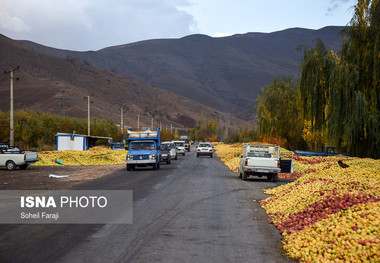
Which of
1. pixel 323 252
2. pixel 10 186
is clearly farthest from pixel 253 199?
pixel 10 186

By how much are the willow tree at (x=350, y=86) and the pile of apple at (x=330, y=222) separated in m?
14.6

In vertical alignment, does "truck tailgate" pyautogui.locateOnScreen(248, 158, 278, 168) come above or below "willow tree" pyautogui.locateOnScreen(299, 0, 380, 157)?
below

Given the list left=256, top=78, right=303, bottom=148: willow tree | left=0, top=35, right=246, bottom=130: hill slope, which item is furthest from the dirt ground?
left=0, top=35, right=246, bottom=130: hill slope

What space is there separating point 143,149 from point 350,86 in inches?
604

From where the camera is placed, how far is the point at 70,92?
463 ft

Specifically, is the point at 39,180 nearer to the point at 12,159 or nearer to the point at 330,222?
the point at 12,159

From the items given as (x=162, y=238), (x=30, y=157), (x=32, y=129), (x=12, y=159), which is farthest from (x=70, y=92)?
(x=162, y=238)

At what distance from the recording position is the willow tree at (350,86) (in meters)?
26.2

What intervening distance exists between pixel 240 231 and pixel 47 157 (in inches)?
1302

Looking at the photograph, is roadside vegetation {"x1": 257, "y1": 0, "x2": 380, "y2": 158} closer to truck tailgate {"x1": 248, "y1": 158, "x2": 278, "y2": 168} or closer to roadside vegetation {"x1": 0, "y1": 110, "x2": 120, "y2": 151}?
truck tailgate {"x1": 248, "y1": 158, "x2": 278, "y2": 168}

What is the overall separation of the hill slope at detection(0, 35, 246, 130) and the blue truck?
9504 centimetres

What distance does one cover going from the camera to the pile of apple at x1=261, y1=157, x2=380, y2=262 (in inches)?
284

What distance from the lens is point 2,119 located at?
60.9 meters

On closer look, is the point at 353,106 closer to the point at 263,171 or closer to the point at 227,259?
the point at 263,171
